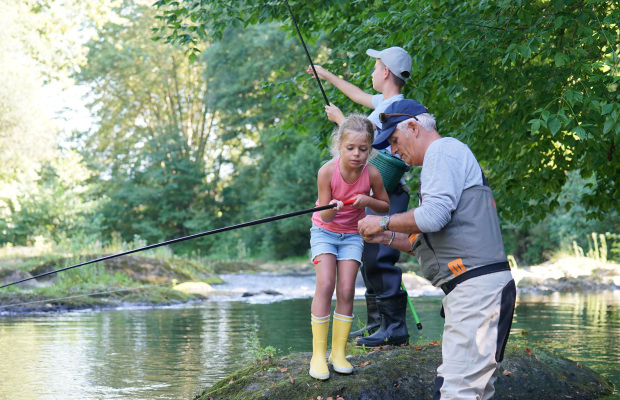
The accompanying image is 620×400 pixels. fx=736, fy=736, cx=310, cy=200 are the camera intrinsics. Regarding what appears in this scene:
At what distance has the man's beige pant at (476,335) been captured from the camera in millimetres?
2898

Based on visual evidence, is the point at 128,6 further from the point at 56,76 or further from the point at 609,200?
the point at 609,200

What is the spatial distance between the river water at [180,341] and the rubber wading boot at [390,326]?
1.09m

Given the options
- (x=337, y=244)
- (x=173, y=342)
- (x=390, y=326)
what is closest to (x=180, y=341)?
(x=173, y=342)

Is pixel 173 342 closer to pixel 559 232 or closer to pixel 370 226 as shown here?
pixel 370 226

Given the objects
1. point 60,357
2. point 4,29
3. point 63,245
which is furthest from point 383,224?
point 4,29

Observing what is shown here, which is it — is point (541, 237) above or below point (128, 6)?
below

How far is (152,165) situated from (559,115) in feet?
116

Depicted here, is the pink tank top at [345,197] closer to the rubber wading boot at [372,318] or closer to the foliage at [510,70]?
the rubber wading boot at [372,318]

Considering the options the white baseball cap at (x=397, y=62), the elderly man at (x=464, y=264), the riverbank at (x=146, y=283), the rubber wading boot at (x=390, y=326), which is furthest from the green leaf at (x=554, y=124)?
the riverbank at (x=146, y=283)

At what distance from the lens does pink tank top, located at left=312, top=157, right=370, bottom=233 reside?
3906mm

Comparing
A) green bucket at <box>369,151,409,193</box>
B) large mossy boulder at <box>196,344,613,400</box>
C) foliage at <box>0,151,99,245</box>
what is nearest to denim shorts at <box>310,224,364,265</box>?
green bucket at <box>369,151,409,193</box>

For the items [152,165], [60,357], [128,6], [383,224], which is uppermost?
[128,6]

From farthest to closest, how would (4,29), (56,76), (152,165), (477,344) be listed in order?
(152,165), (56,76), (4,29), (477,344)

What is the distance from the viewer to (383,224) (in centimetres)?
313
